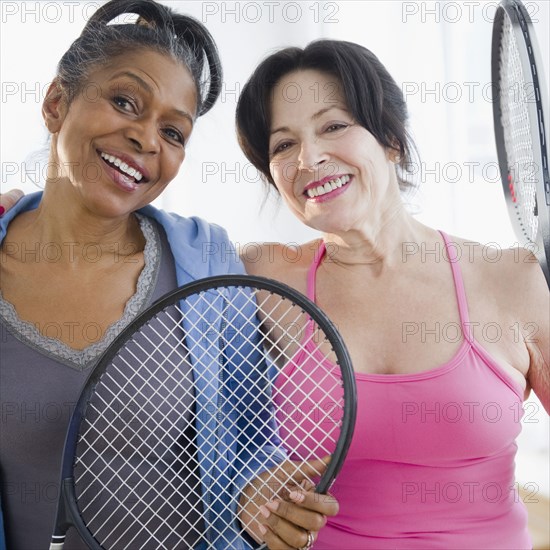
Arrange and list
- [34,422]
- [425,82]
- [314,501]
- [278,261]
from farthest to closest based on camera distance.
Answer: [425,82]
[278,261]
[34,422]
[314,501]

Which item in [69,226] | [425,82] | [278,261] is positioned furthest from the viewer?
[425,82]

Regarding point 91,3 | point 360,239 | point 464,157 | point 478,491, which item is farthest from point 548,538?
point 91,3

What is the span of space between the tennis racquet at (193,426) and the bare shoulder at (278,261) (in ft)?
0.39

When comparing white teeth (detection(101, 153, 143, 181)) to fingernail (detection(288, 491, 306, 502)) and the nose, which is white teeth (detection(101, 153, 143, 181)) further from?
fingernail (detection(288, 491, 306, 502))

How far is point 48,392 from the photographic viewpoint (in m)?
1.06

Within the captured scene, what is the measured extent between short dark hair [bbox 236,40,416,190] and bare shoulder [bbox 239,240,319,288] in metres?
0.15

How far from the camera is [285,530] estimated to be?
867 millimetres

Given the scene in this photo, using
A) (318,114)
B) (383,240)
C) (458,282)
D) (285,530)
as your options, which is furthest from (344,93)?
(285,530)

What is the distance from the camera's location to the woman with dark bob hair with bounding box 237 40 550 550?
1103 millimetres

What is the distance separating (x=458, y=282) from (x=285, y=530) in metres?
0.51

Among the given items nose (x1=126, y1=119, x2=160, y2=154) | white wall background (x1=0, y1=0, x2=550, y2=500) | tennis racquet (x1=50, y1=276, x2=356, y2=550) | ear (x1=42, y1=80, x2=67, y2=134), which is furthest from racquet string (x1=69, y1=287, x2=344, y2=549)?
white wall background (x1=0, y1=0, x2=550, y2=500)

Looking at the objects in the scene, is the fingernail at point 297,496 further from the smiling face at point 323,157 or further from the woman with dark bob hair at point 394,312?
the smiling face at point 323,157

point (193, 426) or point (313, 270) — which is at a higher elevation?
point (313, 270)

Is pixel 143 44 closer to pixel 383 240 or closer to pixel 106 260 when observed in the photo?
pixel 106 260
